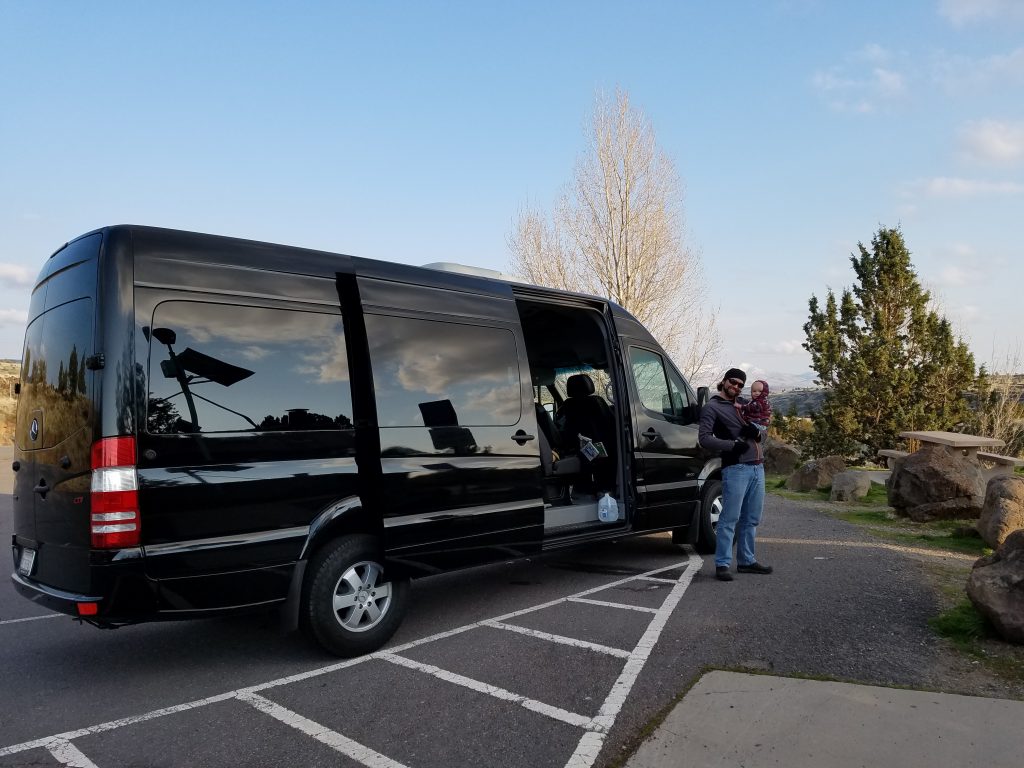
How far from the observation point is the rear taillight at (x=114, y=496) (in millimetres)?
3707

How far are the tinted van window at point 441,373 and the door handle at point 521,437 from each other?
0.10 m

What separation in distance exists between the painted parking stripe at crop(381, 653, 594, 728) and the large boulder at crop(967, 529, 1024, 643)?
8.69 ft

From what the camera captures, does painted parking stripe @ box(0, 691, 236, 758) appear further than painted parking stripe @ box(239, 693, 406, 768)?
Yes

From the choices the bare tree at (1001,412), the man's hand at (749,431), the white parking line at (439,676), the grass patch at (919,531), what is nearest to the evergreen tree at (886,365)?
the bare tree at (1001,412)

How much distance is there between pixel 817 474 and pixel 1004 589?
9.26m

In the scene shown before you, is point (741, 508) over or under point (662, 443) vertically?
under

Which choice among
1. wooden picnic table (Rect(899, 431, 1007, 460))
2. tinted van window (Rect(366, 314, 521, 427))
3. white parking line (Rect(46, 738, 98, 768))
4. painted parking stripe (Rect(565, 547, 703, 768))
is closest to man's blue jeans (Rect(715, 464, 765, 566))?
painted parking stripe (Rect(565, 547, 703, 768))

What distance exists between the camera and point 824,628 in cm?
490

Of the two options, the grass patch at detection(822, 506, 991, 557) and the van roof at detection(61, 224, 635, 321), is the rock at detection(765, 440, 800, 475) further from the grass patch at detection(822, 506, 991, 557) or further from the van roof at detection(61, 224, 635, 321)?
the van roof at detection(61, 224, 635, 321)

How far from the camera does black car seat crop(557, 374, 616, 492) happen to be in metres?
7.14

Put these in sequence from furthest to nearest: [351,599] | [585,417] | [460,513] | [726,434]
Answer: [585,417] → [726,434] → [460,513] → [351,599]

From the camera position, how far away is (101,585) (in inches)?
146

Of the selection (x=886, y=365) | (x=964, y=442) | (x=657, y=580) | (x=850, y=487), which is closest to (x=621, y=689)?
(x=657, y=580)

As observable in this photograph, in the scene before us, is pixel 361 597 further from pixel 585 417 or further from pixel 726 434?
pixel 726 434
